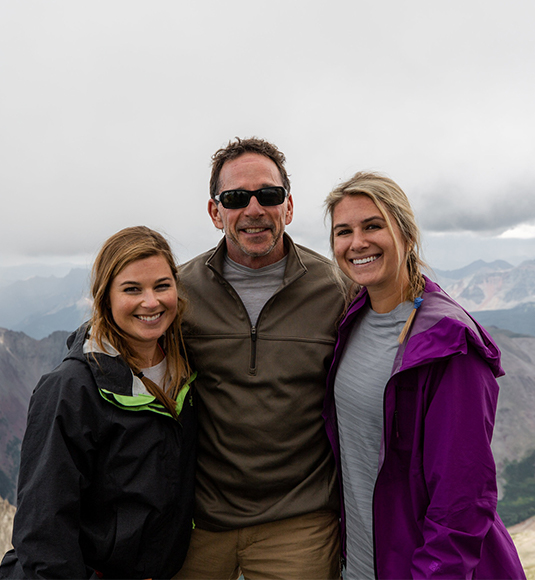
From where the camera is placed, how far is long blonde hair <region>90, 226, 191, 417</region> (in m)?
2.87

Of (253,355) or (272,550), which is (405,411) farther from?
(272,550)

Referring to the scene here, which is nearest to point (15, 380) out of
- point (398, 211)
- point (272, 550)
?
point (272, 550)

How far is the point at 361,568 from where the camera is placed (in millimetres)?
3102

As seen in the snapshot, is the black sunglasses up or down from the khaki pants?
up

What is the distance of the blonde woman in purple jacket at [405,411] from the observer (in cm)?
220

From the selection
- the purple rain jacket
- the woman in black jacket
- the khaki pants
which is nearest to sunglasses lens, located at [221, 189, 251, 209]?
the woman in black jacket

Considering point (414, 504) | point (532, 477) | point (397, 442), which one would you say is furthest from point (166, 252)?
point (532, 477)

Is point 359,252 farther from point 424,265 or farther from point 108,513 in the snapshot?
point 108,513

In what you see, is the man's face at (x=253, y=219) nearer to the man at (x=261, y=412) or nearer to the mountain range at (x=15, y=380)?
Answer: the man at (x=261, y=412)

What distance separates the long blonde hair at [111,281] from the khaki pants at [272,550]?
1.60 meters

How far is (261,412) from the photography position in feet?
11.1

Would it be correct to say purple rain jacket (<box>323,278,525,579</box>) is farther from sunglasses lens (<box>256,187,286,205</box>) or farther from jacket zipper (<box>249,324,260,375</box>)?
sunglasses lens (<box>256,187,286,205</box>)

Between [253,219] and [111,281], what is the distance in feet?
4.94

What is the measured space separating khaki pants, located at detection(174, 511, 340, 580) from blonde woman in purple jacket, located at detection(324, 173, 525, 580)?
35 centimetres
